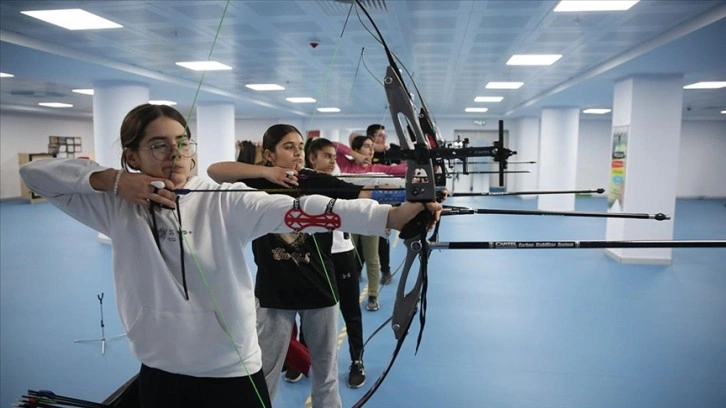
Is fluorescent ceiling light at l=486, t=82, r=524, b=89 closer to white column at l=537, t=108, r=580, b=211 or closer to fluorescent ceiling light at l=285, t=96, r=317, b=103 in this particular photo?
white column at l=537, t=108, r=580, b=211

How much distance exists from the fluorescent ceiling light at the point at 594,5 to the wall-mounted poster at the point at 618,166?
2467 mm

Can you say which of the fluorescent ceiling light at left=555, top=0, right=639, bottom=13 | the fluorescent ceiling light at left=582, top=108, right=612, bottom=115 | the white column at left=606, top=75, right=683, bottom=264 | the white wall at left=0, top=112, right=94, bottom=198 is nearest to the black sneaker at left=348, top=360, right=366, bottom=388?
the fluorescent ceiling light at left=555, top=0, right=639, bottom=13

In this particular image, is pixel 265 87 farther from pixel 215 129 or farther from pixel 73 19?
pixel 73 19

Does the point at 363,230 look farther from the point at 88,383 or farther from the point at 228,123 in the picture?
the point at 228,123

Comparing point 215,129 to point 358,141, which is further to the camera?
point 215,129

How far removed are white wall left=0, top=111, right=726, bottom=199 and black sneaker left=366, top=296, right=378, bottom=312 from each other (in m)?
9.16

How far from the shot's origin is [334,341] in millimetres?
1821

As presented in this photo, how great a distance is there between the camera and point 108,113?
A: 6.69 meters

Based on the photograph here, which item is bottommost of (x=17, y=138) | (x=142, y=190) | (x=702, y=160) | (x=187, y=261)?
(x=187, y=261)

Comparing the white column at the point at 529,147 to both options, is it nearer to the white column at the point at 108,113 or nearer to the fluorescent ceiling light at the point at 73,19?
the white column at the point at 108,113

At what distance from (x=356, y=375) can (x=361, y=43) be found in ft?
11.3

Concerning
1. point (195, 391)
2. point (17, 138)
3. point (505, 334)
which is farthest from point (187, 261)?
point (17, 138)

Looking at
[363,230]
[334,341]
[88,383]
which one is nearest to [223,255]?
[363,230]

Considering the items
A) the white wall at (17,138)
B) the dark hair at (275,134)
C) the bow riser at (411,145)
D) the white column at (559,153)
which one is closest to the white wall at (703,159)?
the white column at (559,153)
